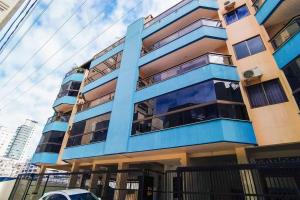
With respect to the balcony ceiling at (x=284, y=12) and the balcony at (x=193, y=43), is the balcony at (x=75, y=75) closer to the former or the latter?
the balcony at (x=193, y=43)

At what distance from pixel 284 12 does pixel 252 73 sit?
4164mm

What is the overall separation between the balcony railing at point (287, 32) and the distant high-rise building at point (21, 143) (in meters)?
216

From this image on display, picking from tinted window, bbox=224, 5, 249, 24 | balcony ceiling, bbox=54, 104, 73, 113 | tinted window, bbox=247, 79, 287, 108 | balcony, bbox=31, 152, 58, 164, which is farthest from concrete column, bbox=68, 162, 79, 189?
tinted window, bbox=224, 5, 249, 24

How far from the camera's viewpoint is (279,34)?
10.4m

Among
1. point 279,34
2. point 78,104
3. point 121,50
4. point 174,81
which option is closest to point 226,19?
point 279,34

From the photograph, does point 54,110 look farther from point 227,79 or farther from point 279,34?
point 279,34

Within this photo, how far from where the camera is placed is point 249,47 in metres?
11.7

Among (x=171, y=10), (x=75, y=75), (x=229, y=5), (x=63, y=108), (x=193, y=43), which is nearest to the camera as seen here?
(x=193, y=43)

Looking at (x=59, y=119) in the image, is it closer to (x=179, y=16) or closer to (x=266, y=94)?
(x=179, y=16)

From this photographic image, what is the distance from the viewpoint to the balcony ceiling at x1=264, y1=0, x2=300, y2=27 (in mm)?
10297

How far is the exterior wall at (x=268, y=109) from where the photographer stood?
28.1 feet

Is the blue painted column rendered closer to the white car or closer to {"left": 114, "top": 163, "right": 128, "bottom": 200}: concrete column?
{"left": 114, "top": 163, "right": 128, "bottom": 200}: concrete column

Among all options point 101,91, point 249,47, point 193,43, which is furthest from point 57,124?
point 249,47

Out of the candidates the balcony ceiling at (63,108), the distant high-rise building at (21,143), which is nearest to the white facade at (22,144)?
the distant high-rise building at (21,143)
